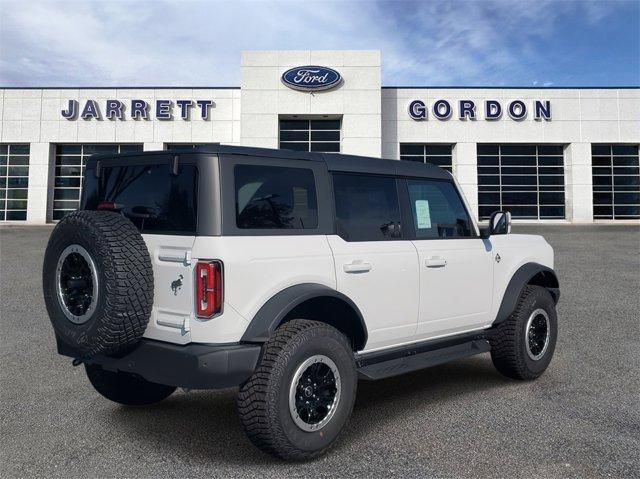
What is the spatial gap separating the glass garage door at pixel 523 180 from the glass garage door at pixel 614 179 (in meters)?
1.84

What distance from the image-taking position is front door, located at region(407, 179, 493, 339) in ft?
14.4

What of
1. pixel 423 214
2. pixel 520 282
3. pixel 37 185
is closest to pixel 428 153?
pixel 37 185

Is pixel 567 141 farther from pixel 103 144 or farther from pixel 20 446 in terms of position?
pixel 20 446

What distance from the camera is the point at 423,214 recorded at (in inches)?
180

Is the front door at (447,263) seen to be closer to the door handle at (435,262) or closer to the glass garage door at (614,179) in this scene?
the door handle at (435,262)

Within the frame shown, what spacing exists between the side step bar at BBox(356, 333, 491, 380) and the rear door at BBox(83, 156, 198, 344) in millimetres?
1396

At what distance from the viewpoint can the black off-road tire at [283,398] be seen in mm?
3137

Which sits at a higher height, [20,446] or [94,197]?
[94,197]

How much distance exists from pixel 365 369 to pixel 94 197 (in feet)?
7.83

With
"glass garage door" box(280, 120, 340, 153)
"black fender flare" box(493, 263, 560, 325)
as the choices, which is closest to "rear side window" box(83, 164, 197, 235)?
"black fender flare" box(493, 263, 560, 325)

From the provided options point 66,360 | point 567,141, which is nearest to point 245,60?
point 567,141

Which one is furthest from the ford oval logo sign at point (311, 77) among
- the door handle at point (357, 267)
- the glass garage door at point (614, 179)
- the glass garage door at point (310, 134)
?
the door handle at point (357, 267)

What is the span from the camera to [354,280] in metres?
3.77

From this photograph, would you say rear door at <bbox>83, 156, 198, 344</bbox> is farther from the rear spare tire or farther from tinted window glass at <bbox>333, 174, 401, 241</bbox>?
tinted window glass at <bbox>333, 174, 401, 241</bbox>
